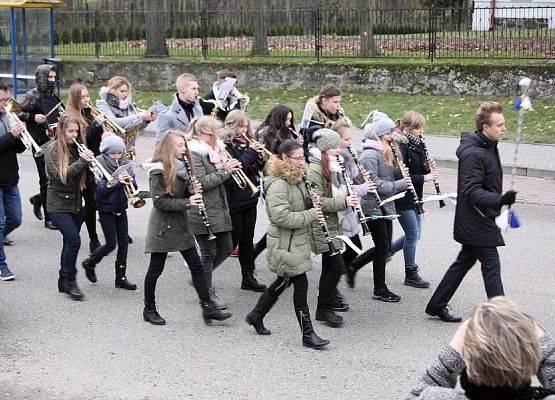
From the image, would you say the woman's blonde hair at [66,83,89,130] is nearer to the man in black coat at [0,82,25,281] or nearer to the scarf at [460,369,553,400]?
the man in black coat at [0,82,25,281]

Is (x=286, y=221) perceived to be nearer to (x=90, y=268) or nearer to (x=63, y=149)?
(x=63, y=149)

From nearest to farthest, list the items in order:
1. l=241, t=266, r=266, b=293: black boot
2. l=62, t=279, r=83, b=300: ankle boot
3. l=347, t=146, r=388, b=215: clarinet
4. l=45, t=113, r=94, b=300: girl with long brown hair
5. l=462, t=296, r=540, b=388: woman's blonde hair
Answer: l=462, t=296, r=540, b=388: woman's blonde hair, l=347, t=146, r=388, b=215: clarinet, l=45, t=113, r=94, b=300: girl with long brown hair, l=62, t=279, r=83, b=300: ankle boot, l=241, t=266, r=266, b=293: black boot

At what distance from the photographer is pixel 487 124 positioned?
22.3ft

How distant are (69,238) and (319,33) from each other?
45.0ft

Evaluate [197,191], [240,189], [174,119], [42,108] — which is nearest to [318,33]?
[42,108]

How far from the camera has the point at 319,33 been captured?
68.1 ft

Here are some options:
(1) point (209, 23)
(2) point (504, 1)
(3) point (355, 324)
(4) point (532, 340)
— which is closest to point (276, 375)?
(3) point (355, 324)

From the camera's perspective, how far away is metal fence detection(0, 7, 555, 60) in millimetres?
19344

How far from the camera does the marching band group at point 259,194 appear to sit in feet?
22.4

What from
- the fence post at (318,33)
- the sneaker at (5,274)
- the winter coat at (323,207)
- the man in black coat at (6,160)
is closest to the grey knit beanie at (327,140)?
the winter coat at (323,207)

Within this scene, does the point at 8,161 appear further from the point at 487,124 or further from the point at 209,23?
the point at 209,23

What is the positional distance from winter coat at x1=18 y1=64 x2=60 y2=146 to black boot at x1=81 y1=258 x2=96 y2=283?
7.42ft

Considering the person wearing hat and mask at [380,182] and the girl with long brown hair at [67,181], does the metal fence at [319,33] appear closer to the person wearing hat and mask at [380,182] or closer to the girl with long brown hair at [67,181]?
the person wearing hat and mask at [380,182]

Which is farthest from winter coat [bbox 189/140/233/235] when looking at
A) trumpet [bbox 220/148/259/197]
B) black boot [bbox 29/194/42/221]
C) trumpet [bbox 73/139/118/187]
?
black boot [bbox 29/194/42/221]
